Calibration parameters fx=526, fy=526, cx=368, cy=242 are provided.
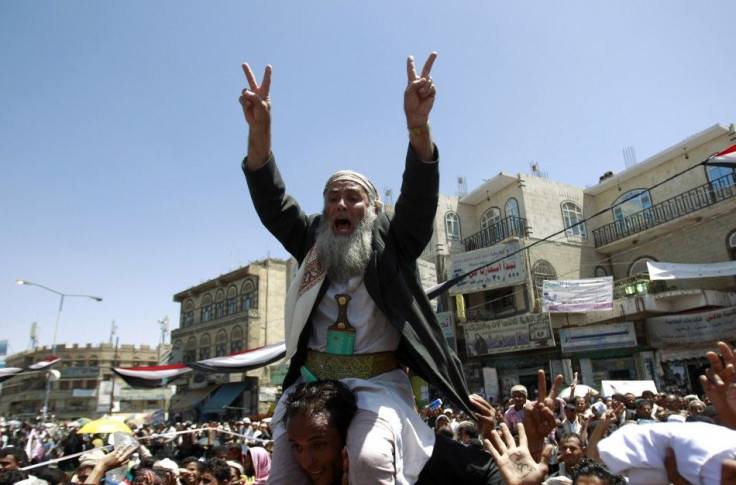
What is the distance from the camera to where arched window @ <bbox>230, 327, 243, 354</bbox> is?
40812mm

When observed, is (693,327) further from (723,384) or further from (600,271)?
(723,384)

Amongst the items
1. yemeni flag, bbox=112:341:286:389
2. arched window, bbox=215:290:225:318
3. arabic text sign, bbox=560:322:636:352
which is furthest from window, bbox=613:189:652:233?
arched window, bbox=215:290:225:318

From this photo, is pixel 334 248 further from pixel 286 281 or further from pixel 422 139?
pixel 286 281

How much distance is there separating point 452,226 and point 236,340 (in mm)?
20795

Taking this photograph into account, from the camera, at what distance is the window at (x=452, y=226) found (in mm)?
29656

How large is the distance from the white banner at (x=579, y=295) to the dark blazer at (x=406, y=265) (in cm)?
1934

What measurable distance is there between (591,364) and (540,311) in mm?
3023

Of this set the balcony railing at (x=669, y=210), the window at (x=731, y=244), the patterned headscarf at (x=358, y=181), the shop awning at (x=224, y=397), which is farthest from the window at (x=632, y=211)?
the shop awning at (x=224, y=397)

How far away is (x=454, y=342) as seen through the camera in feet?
84.9

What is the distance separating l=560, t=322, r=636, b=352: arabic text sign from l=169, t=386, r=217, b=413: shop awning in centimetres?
2838

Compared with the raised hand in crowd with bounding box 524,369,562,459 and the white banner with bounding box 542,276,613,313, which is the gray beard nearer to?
the raised hand in crowd with bounding box 524,369,562,459

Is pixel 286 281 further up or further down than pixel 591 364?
further up

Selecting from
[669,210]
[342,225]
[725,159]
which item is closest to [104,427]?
[342,225]

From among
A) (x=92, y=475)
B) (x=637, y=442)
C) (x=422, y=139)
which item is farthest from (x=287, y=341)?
(x=92, y=475)
